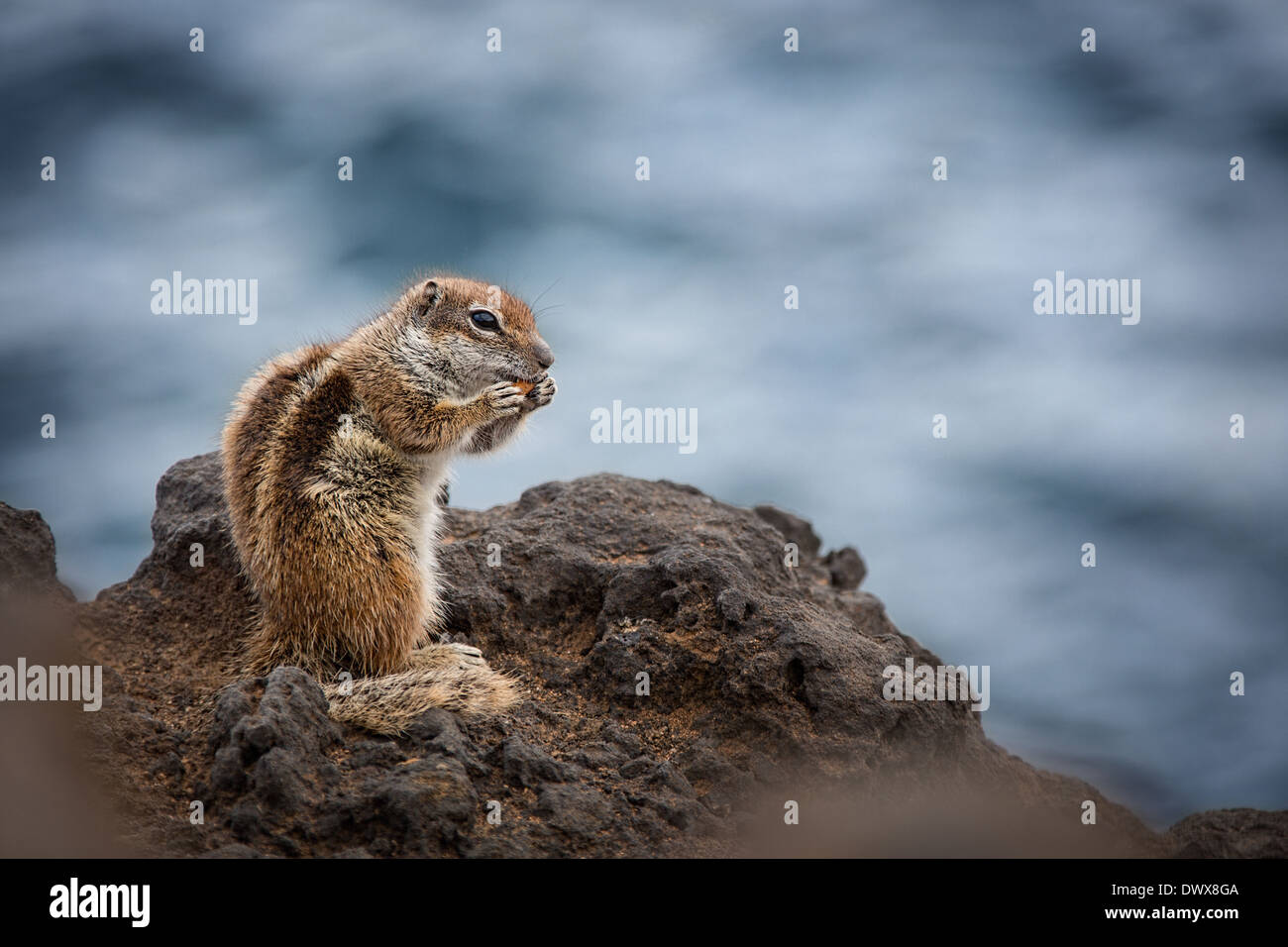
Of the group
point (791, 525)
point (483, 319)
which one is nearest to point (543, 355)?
point (483, 319)

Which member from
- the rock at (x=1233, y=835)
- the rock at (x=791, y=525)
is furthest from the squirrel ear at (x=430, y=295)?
the rock at (x=1233, y=835)

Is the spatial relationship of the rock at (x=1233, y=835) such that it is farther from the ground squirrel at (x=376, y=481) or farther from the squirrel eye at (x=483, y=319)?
the squirrel eye at (x=483, y=319)

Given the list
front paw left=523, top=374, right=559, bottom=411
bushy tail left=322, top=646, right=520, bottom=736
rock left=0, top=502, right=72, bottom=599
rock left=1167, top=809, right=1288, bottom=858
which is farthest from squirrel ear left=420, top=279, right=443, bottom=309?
rock left=1167, top=809, right=1288, bottom=858

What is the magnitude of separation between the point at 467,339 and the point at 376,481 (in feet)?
4.58

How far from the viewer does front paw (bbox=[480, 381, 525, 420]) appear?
341 inches

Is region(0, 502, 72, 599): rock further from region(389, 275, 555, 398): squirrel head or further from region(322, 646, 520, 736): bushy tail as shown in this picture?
region(389, 275, 555, 398): squirrel head

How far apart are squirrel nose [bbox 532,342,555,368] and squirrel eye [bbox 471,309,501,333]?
0.34 m

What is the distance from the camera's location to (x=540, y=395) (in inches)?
350

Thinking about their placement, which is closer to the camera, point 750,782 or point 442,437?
point 750,782

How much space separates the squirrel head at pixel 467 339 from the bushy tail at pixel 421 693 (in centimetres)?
215

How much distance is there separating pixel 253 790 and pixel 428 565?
234 cm
